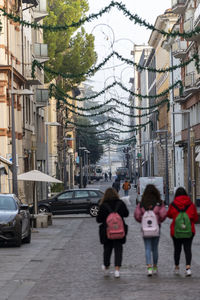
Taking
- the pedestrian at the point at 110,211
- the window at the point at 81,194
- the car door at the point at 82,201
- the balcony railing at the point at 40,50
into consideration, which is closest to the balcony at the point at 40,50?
the balcony railing at the point at 40,50

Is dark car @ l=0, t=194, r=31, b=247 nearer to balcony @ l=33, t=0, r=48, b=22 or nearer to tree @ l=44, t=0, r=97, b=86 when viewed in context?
balcony @ l=33, t=0, r=48, b=22

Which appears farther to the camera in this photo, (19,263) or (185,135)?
(185,135)

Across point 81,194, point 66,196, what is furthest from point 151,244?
point 66,196

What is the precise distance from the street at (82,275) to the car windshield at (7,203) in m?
1.12

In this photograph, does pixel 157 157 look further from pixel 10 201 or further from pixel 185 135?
pixel 10 201

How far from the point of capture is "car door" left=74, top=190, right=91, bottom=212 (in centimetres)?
4312

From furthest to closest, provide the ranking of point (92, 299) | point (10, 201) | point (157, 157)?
point (157, 157), point (10, 201), point (92, 299)

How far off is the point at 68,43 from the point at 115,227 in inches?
2343

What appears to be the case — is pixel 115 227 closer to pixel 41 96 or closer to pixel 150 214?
pixel 150 214

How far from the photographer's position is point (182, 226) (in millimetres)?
13914

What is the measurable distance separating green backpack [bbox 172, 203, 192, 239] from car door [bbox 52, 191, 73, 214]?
29444 mm

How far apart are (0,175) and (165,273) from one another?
100 ft

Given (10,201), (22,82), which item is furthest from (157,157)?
(10,201)

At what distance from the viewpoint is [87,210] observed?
141 ft
